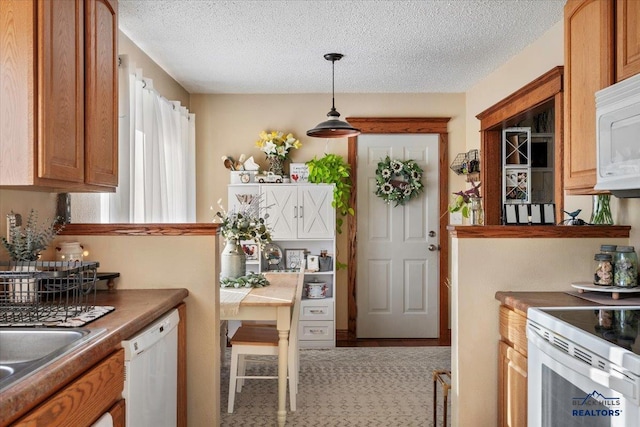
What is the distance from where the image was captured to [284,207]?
5.05m

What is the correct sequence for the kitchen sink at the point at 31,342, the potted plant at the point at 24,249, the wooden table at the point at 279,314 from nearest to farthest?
the kitchen sink at the point at 31,342
the potted plant at the point at 24,249
the wooden table at the point at 279,314

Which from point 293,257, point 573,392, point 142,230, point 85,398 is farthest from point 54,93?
point 293,257

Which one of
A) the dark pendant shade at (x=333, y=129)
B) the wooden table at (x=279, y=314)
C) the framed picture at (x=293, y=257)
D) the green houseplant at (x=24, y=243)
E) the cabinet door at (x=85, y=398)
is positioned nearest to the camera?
the cabinet door at (x=85, y=398)

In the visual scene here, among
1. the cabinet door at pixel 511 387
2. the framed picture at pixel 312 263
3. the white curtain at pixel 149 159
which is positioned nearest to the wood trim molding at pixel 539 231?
the cabinet door at pixel 511 387

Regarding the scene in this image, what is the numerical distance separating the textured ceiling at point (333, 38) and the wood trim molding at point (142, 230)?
4.32ft

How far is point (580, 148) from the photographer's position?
8.40ft

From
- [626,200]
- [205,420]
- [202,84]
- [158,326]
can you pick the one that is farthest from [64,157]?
[202,84]

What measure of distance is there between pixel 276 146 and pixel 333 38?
1673 millimetres

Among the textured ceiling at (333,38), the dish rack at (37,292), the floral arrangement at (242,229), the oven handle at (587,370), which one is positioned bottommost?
the oven handle at (587,370)

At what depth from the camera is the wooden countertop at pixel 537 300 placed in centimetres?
225

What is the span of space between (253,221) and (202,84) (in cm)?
177

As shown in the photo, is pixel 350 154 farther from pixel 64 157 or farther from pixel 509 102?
pixel 64 157

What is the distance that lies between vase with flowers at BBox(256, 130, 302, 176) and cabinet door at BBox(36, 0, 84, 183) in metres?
2.99

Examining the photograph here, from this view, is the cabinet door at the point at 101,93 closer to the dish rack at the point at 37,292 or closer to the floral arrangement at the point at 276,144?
the dish rack at the point at 37,292
